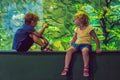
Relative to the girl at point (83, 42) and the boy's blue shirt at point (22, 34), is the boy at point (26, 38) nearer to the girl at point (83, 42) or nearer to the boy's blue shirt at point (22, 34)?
the boy's blue shirt at point (22, 34)

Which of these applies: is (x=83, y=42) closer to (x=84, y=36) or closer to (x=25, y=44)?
(x=84, y=36)

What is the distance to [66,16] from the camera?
164 inches

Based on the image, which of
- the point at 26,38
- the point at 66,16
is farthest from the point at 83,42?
the point at 66,16

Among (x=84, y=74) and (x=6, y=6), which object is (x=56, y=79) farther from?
(x=6, y=6)

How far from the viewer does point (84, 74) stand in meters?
2.72

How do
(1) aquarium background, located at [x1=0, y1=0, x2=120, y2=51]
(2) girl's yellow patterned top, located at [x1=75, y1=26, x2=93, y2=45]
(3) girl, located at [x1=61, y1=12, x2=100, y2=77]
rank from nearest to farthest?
(3) girl, located at [x1=61, y1=12, x2=100, y2=77] → (2) girl's yellow patterned top, located at [x1=75, y1=26, x2=93, y2=45] → (1) aquarium background, located at [x1=0, y1=0, x2=120, y2=51]

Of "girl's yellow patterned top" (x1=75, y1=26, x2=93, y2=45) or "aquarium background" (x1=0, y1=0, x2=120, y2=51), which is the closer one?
"girl's yellow patterned top" (x1=75, y1=26, x2=93, y2=45)

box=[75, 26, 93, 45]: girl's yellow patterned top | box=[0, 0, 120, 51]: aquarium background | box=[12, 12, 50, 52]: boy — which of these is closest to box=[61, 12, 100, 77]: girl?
box=[75, 26, 93, 45]: girl's yellow patterned top

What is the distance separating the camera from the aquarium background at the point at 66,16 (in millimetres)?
4137

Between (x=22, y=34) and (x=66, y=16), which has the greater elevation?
(x=66, y=16)

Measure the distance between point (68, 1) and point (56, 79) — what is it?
5.51 feet

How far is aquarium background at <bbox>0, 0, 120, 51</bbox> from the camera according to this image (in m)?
4.14

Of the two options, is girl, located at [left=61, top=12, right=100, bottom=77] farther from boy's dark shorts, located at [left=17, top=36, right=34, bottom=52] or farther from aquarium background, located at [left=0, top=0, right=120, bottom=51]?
aquarium background, located at [left=0, top=0, right=120, bottom=51]

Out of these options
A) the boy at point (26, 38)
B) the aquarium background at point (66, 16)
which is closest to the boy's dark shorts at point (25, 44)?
the boy at point (26, 38)
